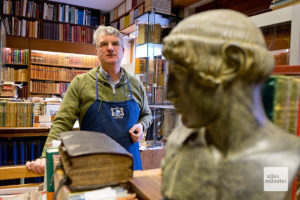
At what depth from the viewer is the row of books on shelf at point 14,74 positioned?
4609 mm

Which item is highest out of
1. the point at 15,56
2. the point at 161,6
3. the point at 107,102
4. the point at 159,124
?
the point at 161,6

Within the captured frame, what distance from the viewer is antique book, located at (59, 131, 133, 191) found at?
0.59m

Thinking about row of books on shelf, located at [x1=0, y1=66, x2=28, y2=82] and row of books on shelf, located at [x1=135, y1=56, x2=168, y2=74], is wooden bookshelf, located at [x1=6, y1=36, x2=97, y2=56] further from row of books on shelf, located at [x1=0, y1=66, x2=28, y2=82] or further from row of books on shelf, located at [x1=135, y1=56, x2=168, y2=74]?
row of books on shelf, located at [x1=135, y1=56, x2=168, y2=74]

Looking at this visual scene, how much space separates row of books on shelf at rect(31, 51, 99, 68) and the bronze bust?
504 cm

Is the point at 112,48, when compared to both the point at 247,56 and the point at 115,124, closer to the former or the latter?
the point at 115,124

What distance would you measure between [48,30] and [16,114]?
275 centimetres

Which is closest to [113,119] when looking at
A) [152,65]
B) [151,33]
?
[152,65]

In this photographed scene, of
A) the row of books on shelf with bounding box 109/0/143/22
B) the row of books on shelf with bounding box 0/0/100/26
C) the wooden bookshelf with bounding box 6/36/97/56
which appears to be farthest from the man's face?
the row of books on shelf with bounding box 0/0/100/26

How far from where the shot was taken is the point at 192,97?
420 mm

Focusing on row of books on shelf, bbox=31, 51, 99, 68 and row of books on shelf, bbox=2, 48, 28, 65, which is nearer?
row of books on shelf, bbox=2, 48, 28, 65

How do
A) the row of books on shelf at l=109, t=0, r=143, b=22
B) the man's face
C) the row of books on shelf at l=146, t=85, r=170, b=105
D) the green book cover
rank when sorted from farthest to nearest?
the row of books on shelf at l=109, t=0, r=143, b=22 < the row of books on shelf at l=146, t=85, r=170, b=105 < the man's face < the green book cover

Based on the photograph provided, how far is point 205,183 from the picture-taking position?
0.42m

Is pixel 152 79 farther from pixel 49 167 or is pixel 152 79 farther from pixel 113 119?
pixel 49 167

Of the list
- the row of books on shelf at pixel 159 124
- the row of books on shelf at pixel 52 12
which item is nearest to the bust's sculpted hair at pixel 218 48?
the row of books on shelf at pixel 159 124
